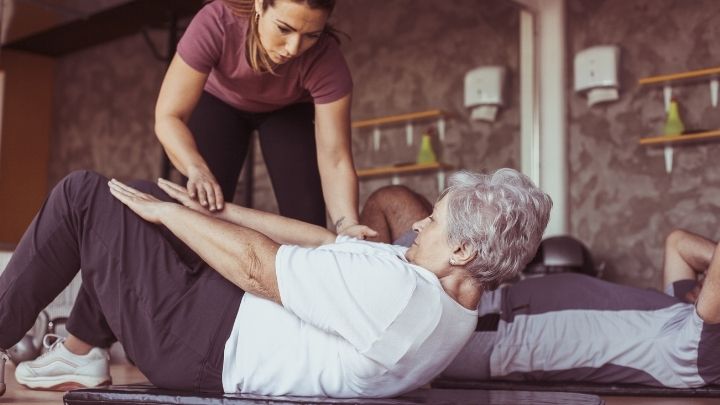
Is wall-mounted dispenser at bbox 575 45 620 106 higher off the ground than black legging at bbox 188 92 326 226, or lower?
higher

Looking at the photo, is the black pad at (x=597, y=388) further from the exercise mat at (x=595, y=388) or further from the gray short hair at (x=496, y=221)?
the gray short hair at (x=496, y=221)

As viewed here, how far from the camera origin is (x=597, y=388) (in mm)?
2086

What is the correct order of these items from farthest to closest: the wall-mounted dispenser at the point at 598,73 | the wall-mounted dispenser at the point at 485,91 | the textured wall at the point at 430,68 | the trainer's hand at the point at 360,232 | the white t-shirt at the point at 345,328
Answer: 1. the textured wall at the point at 430,68
2. the wall-mounted dispenser at the point at 485,91
3. the wall-mounted dispenser at the point at 598,73
4. the trainer's hand at the point at 360,232
5. the white t-shirt at the point at 345,328

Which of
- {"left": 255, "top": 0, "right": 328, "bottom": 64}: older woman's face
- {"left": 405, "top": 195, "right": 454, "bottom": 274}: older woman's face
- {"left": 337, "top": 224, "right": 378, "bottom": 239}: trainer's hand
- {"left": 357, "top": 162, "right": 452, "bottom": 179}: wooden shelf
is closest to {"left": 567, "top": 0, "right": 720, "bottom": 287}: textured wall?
{"left": 357, "top": 162, "right": 452, "bottom": 179}: wooden shelf

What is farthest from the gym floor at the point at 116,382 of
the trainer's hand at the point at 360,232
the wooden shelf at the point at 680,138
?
the wooden shelf at the point at 680,138

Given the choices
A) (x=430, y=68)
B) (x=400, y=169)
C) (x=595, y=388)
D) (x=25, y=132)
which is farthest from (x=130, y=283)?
(x=25, y=132)

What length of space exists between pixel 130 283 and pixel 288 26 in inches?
24.3

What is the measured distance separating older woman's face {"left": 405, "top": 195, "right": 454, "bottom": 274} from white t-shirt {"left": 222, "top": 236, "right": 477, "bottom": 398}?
1.2 inches

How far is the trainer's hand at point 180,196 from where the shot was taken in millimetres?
1622

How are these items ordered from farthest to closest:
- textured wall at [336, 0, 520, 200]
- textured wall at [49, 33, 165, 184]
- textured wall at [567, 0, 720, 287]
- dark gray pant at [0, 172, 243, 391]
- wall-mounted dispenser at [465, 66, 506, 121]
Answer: textured wall at [49, 33, 165, 184] → textured wall at [336, 0, 520, 200] → wall-mounted dispenser at [465, 66, 506, 121] → textured wall at [567, 0, 720, 287] → dark gray pant at [0, 172, 243, 391]

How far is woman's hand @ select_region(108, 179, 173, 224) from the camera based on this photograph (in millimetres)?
1469

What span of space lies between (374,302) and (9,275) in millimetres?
708

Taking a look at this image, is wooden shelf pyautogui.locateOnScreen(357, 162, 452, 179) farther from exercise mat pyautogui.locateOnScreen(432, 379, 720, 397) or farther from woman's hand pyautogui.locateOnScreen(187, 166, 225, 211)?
woman's hand pyautogui.locateOnScreen(187, 166, 225, 211)

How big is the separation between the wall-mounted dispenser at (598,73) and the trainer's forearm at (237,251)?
3.37 m
